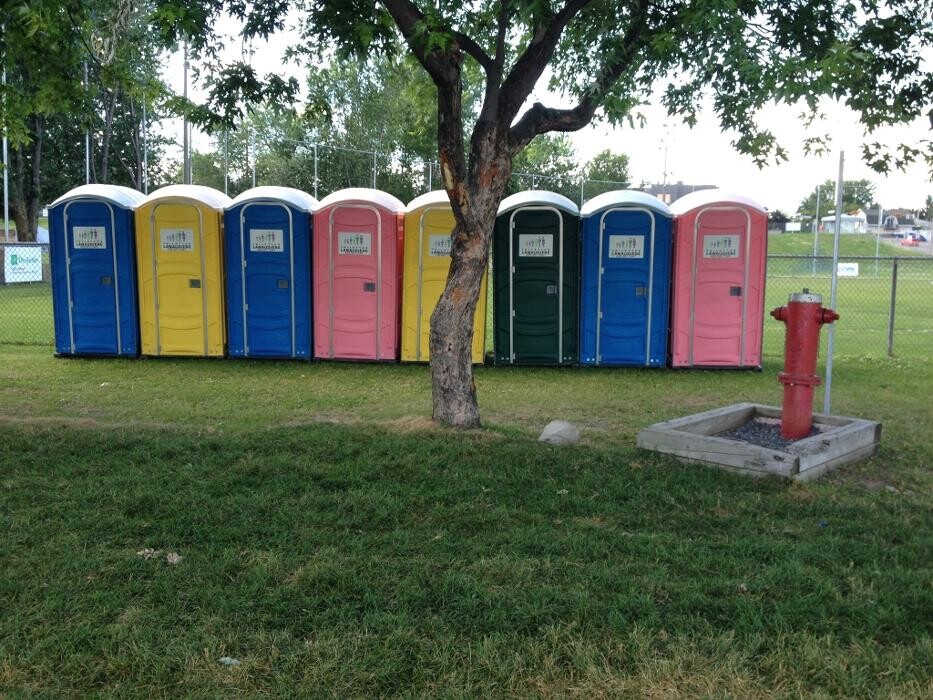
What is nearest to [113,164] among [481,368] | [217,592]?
[481,368]

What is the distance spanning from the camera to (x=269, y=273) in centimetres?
1070

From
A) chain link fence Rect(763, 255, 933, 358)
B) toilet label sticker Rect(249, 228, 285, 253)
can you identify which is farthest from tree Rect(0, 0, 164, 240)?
chain link fence Rect(763, 255, 933, 358)

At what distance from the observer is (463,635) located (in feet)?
10.2

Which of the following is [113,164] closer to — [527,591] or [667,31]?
Answer: [667,31]

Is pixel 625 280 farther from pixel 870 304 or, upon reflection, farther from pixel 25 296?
pixel 25 296

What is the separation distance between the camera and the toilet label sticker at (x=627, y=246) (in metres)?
10.3

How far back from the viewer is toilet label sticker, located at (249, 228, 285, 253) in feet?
34.8

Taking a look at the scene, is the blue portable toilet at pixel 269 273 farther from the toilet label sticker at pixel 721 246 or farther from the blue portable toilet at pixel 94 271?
the toilet label sticker at pixel 721 246

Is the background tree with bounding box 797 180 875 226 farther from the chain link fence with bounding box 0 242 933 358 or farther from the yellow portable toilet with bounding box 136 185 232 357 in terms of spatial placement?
the yellow portable toilet with bounding box 136 185 232 357

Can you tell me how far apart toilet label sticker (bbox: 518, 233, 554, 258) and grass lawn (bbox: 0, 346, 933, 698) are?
164 inches

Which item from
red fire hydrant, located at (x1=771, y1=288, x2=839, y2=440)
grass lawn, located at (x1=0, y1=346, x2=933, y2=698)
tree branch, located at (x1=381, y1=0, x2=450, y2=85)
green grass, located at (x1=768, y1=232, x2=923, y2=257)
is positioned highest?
tree branch, located at (x1=381, y1=0, x2=450, y2=85)

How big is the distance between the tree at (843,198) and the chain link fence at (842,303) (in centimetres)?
93

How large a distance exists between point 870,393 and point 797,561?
239 inches

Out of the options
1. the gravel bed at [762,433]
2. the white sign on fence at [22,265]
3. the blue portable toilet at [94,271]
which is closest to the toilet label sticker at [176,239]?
the blue portable toilet at [94,271]
